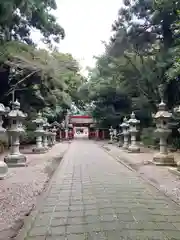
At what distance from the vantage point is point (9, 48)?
1717cm

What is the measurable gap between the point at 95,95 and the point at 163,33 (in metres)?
18.0

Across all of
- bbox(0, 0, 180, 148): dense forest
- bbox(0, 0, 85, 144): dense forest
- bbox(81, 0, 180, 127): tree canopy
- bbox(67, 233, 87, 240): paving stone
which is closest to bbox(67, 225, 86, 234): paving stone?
bbox(67, 233, 87, 240): paving stone

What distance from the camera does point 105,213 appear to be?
474cm

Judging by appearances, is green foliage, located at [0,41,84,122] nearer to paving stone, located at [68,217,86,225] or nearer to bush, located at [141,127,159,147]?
bush, located at [141,127,159,147]

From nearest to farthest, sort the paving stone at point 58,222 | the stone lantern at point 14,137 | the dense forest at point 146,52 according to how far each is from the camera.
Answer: the paving stone at point 58,222 < the stone lantern at point 14,137 < the dense forest at point 146,52

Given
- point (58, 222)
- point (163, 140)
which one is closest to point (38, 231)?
point (58, 222)

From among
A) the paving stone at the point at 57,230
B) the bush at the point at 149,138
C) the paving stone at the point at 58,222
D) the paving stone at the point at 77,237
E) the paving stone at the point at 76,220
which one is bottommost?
the paving stone at the point at 77,237

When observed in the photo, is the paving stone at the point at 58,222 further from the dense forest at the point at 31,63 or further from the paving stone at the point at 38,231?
the dense forest at the point at 31,63

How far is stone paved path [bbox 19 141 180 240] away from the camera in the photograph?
384 centimetres

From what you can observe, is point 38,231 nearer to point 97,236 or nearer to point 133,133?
point 97,236

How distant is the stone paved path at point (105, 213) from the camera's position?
12.6 feet

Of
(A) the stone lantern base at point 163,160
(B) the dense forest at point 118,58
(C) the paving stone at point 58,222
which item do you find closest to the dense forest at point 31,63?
(B) the dense forest at point 118,58

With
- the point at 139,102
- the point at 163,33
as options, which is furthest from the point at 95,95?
the point at 163,33

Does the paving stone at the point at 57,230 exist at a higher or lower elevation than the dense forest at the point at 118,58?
lower
